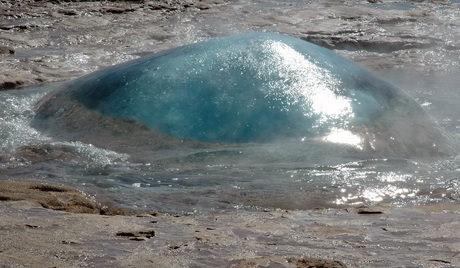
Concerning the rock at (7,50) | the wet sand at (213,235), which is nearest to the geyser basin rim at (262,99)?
the wet sand at (213,235)

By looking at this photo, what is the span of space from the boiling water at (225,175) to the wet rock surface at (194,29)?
7.69 ft

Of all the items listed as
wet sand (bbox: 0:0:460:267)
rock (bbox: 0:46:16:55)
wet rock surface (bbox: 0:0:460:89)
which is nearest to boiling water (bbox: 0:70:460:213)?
wet sand (bbox: 0:0:460:267)

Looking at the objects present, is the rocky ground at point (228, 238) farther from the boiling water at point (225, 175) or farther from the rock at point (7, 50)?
the rock at point (7, 50)

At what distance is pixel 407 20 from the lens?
8656 mm

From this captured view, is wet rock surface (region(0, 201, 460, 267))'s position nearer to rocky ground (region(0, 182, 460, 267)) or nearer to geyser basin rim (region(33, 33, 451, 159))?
rocky ground (region(0, 182, 460, 267))

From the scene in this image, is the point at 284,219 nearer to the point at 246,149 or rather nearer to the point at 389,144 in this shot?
the point at 246,149

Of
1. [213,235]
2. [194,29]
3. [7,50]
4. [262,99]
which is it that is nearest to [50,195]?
[213,235]

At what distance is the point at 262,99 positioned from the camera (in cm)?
371

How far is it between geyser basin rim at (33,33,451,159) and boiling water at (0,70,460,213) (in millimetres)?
190

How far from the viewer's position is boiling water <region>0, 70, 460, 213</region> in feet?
9.18

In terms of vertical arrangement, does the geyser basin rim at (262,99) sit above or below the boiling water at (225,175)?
above

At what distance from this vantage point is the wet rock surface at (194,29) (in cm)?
648

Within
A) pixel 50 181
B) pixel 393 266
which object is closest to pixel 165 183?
pixel 50 181

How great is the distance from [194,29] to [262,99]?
15.3 ft
